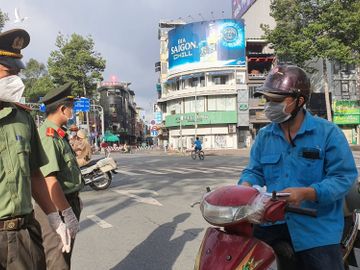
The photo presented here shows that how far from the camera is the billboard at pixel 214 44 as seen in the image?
5531cm

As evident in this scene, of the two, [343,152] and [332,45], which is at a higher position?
[332,45]

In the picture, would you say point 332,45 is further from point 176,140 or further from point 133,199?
point 176,140

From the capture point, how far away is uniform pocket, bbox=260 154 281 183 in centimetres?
252

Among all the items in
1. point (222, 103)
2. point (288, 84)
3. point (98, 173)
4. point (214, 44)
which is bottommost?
point (98, 173)

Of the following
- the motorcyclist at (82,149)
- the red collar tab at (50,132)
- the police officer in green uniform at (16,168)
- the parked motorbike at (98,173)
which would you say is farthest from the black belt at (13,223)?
the parked motorbike at (98,173)

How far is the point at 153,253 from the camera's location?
5.40 metres

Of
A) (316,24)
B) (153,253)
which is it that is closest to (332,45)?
(316,24)

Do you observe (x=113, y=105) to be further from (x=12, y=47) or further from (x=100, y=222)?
(x=12, y=47)

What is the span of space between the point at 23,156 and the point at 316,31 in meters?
33.0

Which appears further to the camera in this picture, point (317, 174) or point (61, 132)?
point (61, 132)

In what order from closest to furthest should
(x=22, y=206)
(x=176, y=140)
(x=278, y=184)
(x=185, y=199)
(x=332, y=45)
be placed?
(x=22, y=206), (x=278, y=184), (x=185, y=199), (x=332, y=45), (x=176, y=140)

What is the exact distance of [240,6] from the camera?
2867 inches

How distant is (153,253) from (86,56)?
44952 mm

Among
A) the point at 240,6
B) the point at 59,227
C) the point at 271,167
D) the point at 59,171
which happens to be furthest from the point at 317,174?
the point at 240,6
